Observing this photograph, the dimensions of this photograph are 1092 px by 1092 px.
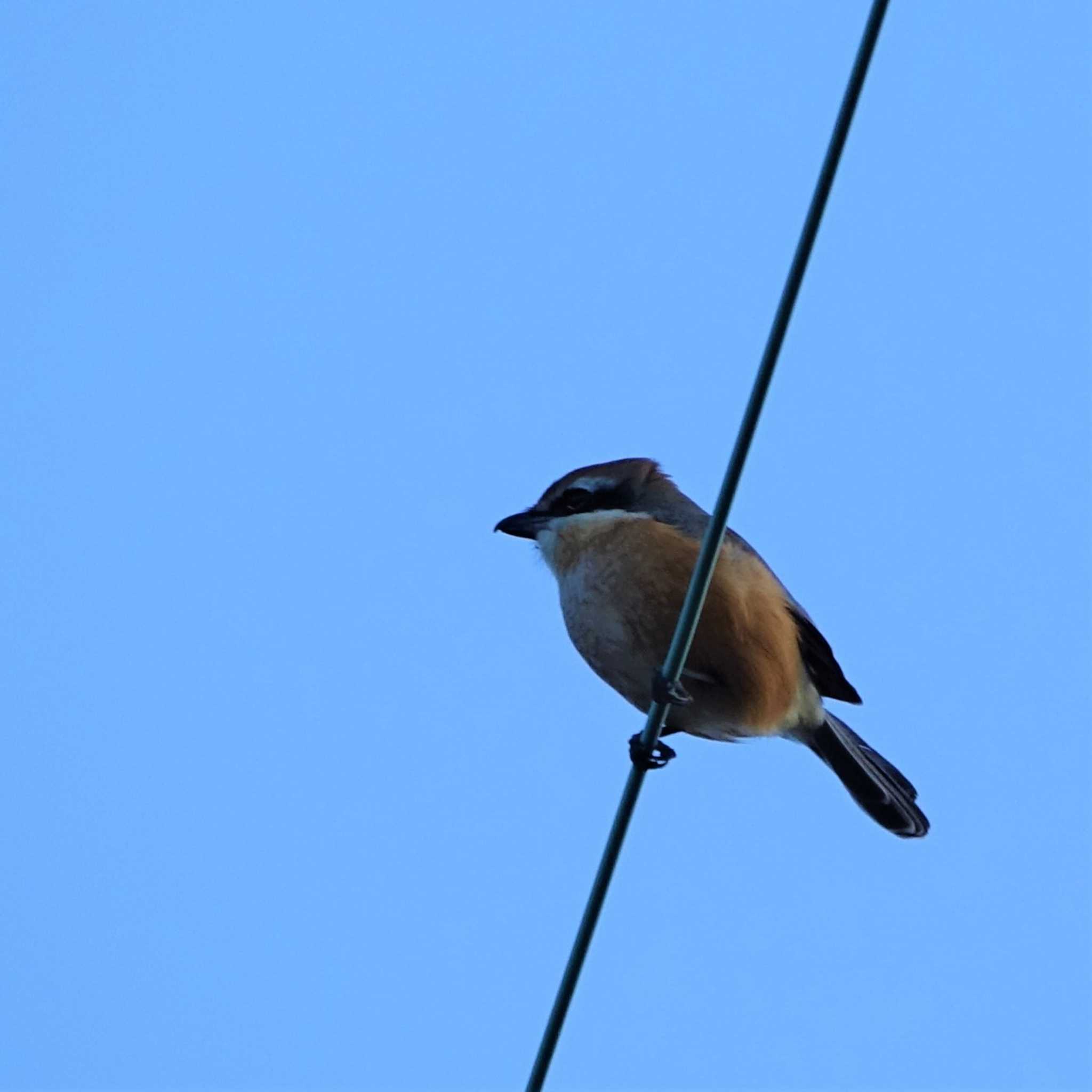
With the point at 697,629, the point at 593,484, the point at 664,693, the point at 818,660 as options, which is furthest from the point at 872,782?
the point at 664,693

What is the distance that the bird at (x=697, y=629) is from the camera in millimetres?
5863

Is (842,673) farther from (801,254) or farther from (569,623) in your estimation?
(801,254)

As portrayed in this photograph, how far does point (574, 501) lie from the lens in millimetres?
6582

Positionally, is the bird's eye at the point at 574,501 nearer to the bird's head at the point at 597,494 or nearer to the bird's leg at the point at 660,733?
the bird's head at the point at 597,494

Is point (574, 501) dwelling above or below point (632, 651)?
above

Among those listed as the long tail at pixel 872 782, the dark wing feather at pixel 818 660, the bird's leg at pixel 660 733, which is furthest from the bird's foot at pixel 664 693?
the long tail at pixel 872 782

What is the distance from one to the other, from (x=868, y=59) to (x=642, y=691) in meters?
3.32

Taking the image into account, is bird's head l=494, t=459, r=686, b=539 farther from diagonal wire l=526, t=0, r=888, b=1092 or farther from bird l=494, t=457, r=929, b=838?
diagonal wire l=526, t=0, r=888, b=1092

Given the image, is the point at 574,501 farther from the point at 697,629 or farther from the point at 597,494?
the point at 697,629

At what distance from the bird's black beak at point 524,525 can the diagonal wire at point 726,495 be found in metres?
2.54

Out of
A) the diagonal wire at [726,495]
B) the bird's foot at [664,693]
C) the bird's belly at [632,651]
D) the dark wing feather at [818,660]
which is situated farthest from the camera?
the dark wing feather at [818,660]

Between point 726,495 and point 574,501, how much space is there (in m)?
3.01

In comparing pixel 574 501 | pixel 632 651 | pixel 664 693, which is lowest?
pixel 664 693

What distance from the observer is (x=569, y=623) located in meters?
6.17
